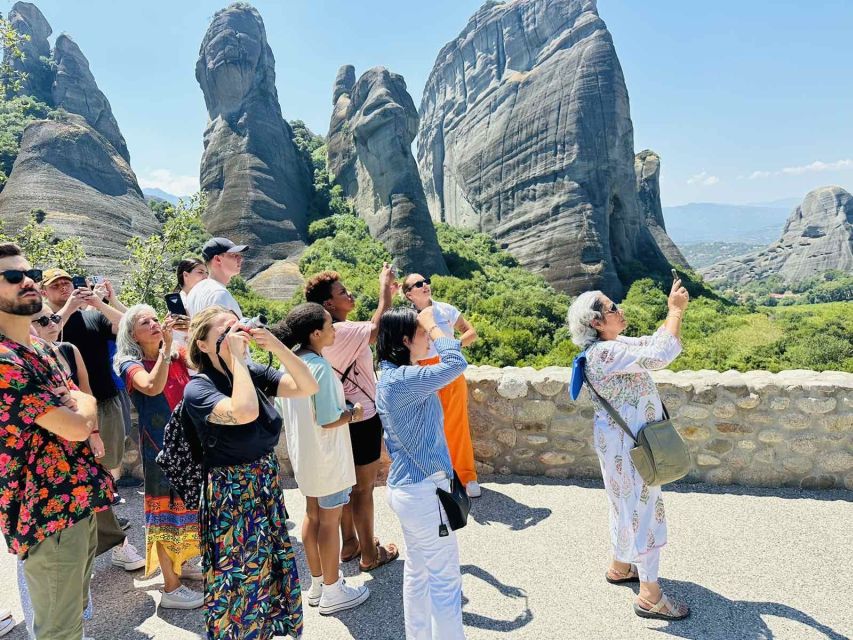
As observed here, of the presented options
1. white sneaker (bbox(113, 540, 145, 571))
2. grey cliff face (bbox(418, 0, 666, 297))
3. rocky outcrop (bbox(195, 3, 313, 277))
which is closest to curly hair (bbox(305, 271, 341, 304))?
white sneaker (bbox(113, 540, 145, 571))

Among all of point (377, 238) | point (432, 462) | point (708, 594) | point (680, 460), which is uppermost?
point (377, 238)

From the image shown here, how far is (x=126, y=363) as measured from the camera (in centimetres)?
334

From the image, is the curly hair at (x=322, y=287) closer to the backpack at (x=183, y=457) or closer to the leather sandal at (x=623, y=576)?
the backpack at (x=183, y=457)

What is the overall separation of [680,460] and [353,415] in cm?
183

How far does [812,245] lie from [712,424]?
128687mm

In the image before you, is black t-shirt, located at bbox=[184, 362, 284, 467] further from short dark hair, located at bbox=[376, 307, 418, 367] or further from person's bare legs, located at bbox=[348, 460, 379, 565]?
person's bare legs, located at bbox=[348, 460, 379, 565]

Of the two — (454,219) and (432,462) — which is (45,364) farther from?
(454,219)

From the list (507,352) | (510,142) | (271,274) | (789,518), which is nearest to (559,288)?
(510,142)

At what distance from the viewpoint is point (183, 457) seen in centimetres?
268

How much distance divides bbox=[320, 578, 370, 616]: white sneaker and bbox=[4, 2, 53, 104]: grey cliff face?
65767mm

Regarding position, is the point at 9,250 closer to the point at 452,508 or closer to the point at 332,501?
the point at 332,501

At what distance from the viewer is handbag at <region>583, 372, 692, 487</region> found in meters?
2.91

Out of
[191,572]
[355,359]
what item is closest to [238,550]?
[355,359]

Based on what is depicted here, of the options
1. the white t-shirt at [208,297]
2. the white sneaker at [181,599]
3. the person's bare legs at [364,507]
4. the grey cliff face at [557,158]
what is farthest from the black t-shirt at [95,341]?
the grey cliff face at [557,158]
